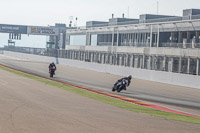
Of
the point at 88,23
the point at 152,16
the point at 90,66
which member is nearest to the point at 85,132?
the point at 90,66

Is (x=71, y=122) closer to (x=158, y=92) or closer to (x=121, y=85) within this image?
(x=121, y=85)

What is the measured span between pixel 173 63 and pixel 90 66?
1464 centimetres

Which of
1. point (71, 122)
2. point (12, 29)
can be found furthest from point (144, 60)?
point (12, 29)

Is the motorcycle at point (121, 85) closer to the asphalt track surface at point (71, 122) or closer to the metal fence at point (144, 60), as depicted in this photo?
the asphalt track surface at point (71, 122)

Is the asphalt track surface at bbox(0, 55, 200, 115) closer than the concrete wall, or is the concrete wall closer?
the asphalt track surface at bbox(0, 55, 200, 115)

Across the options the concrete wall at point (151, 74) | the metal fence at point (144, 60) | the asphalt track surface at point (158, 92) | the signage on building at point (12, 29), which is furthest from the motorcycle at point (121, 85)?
the signage on building at point (12, 29)

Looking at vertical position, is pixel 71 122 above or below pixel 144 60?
below

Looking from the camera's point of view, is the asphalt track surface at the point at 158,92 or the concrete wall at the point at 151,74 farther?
the concrete wall at the point at 151,74

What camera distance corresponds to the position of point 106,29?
78.6 meters

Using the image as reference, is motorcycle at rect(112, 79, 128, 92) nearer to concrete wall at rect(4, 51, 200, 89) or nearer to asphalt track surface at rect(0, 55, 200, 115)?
asphalt track surface at rect(0, 55, 200, 115)

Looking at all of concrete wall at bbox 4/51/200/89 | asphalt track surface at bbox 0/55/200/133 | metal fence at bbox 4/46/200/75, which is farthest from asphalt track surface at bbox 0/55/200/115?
metal fence at bbox 4/46/200/75

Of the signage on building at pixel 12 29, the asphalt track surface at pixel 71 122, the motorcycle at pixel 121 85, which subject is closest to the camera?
the asphalt track surface at pixel 71 122

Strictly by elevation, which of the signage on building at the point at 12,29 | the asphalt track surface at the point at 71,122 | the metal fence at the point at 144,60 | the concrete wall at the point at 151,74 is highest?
the signage on building at the point at 12,29

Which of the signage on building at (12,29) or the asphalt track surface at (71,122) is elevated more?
the signage on building at (12,29)
